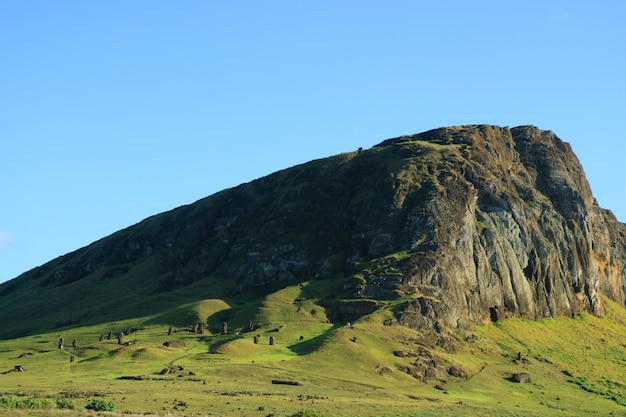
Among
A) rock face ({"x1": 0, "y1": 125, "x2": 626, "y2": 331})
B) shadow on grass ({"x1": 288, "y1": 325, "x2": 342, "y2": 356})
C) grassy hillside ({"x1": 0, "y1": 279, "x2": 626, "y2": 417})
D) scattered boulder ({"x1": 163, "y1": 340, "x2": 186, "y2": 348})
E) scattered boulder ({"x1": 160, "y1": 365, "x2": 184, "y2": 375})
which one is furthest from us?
rock face ({"x1": 0, "y1": 125, "x2": 626, "y2": 331})

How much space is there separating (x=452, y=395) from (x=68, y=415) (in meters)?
66.7

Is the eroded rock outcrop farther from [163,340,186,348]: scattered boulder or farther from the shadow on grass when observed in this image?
[163,340,186,348]: scattered boulder

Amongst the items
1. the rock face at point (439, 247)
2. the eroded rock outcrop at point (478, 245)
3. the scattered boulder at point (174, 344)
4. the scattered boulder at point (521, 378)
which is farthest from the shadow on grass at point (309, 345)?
the scattered boulder at point (521, 378)

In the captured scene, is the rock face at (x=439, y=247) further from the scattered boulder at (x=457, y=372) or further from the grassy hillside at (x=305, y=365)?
the scattered boulder at (x=457, y=372)

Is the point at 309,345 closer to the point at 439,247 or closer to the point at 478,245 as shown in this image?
the point at 439,247

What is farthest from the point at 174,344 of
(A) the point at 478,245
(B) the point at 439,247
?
(A) the point at 478,245

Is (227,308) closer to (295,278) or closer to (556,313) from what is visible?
(295,278)

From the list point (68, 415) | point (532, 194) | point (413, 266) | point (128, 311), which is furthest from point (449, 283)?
point (68, 415)

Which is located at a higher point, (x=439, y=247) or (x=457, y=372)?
(x=439, y=247)

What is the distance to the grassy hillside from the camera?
9188 centimetres

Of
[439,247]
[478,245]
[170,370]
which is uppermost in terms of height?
[478,245]

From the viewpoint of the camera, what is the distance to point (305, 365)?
121 m

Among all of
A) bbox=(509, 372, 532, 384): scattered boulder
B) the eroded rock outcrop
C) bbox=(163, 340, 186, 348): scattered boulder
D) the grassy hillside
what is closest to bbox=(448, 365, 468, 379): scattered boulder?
the grassy hillside

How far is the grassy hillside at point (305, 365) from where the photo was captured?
91875mm
